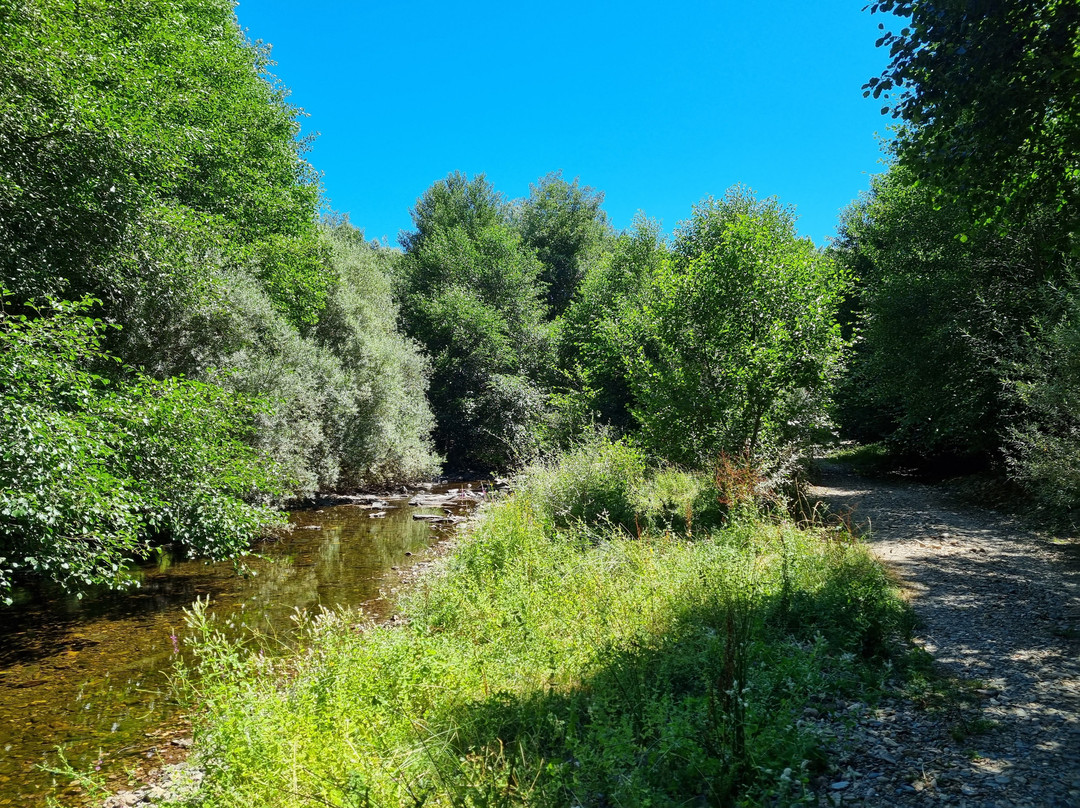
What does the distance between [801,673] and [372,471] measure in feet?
69.3

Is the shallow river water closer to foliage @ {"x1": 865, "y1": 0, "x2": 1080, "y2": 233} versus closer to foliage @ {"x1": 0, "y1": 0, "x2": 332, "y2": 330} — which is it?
foliage @ {"x1": 0, "y1": 0, "x2": 332, "y2": 330}

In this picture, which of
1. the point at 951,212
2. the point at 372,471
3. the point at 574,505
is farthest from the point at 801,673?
the point at 372,471

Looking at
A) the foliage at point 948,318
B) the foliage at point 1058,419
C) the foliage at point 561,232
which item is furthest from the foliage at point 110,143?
the foliage at point 561,232

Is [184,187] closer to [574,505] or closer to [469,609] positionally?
[574,505]

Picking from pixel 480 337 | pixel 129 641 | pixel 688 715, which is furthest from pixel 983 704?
pixel 480 337

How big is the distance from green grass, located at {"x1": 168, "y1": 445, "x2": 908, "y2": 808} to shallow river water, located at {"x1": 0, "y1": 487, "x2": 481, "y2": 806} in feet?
3.66

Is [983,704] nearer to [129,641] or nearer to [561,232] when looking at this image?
[129,641]

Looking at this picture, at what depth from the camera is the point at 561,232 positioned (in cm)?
4519

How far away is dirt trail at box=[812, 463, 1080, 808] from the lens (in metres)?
3.46

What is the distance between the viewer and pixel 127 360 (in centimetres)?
1333

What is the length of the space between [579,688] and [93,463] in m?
7.59

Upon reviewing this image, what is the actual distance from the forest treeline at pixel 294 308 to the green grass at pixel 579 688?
13.5 feet

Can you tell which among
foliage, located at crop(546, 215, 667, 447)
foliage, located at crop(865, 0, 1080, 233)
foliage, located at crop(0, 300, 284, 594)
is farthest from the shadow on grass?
foliage, located at crop(546, 215, 667, 447)

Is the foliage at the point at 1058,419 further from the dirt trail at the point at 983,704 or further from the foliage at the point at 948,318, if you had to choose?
the foliage at the point at 948,318
